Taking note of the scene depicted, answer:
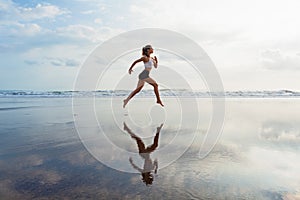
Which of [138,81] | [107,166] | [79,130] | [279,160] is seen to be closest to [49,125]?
[79,130]

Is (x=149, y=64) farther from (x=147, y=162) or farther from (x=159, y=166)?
(x=159, y=166)

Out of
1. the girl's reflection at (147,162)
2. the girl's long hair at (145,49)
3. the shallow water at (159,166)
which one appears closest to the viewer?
the shallow water at (159,166)

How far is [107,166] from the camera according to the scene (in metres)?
4.96

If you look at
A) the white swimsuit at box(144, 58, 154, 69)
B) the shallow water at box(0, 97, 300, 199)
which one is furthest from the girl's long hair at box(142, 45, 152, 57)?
the shallow water at box(0, 97, 300, 199)

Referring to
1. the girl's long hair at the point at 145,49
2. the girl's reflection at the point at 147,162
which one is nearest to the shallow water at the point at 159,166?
the girl's reflection at the point at 147,162

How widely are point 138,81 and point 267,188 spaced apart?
569 cm

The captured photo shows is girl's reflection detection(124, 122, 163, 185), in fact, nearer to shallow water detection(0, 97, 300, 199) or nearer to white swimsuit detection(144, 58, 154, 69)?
shallow water detection(0, 97, 300, 199)

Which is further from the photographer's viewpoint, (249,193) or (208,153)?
(208,153)

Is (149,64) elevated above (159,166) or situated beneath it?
elevated above

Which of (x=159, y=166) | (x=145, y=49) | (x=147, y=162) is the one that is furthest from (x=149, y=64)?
(x=159, y=166)

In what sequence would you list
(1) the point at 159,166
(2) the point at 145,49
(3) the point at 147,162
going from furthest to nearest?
1. (2) the point at 145,49
2. (3) the point at 147,162
3. (1) the point at 159,166

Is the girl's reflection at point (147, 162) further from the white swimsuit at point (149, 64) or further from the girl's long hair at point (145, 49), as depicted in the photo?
the girl's long hair at point (145, 49)

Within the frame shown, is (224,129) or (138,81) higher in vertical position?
(138,81)

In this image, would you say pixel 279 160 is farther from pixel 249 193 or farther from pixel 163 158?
pixel 163 158
